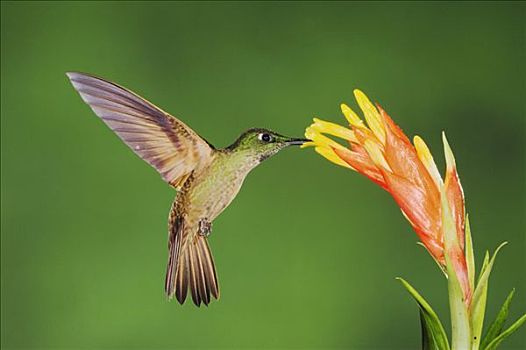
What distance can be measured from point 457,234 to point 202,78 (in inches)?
28.3

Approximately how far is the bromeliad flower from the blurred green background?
1.91 ft

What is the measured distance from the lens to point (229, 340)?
1405 mm

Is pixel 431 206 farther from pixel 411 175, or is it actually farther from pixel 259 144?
pixel 259 144

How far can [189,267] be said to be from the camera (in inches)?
43.3

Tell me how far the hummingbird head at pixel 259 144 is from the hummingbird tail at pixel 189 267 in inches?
5.0

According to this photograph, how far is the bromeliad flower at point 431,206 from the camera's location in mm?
791

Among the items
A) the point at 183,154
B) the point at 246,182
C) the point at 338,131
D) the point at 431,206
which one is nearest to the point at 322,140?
the point at 338,131

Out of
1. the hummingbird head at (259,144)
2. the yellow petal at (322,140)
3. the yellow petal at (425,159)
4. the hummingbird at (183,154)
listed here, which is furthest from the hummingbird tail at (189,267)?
the yellow petal at (425,159)

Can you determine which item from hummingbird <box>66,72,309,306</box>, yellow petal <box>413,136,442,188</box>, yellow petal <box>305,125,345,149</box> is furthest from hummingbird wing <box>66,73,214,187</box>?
yellow petal <box>413,136,442,188</box>

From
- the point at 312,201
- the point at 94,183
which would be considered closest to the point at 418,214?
the point at 312,201

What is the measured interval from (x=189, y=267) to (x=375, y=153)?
38cm

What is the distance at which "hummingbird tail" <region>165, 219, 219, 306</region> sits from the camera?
108 centimetres

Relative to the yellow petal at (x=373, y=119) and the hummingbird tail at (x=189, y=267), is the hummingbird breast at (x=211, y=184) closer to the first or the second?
the hummingbird tail at (x=189, y=267)

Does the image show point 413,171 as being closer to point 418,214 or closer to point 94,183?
point 418,214
